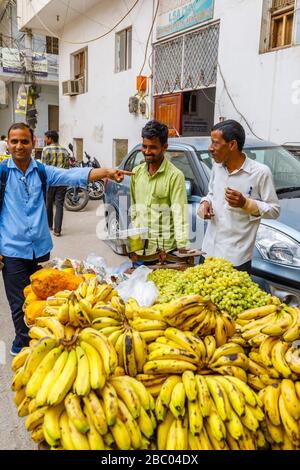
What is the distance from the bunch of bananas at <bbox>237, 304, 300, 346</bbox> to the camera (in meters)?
1.71

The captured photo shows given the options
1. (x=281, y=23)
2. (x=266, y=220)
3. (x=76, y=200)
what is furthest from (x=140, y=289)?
(x=76, y=200)

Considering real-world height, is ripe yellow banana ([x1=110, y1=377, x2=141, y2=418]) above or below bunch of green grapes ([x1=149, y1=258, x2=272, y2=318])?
below

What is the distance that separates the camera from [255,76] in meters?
7.38

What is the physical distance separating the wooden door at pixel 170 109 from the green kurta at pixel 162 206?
6201mm

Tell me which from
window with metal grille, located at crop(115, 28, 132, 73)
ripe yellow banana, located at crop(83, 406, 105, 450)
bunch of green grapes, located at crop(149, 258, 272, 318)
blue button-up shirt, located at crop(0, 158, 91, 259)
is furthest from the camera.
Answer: window with metal grille, located at crop(115, 28, 132, 73)

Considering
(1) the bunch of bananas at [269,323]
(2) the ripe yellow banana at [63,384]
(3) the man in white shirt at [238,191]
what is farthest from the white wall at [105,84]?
(2) the ripe yellow banana at [63,384]

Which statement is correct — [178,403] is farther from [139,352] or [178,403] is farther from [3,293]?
[3,293]

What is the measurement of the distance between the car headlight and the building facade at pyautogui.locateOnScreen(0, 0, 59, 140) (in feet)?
51.2

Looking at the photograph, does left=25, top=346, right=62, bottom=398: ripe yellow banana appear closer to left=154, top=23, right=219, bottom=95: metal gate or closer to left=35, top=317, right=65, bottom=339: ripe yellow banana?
left=35, top=317, right=65, bottom=339: ripe yellow banana

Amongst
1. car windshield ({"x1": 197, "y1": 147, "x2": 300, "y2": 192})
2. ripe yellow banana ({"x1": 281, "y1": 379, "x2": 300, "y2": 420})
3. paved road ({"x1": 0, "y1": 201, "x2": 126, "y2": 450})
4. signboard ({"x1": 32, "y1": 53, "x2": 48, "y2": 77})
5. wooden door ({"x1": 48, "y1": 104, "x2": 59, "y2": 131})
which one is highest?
signboard ({"x1": 32, "y1": 53, "x2": 48, "y2": 77})

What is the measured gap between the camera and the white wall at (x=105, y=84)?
10777 mm

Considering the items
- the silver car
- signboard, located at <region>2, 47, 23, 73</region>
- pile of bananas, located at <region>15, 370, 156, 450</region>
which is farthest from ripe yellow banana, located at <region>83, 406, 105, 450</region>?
signboard, located at <region>2, 47, 23, 73</region>

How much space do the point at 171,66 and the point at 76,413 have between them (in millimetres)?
9500

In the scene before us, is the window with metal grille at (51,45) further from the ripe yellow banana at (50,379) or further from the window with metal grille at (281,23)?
the ripe yellow banana at (50,379)
